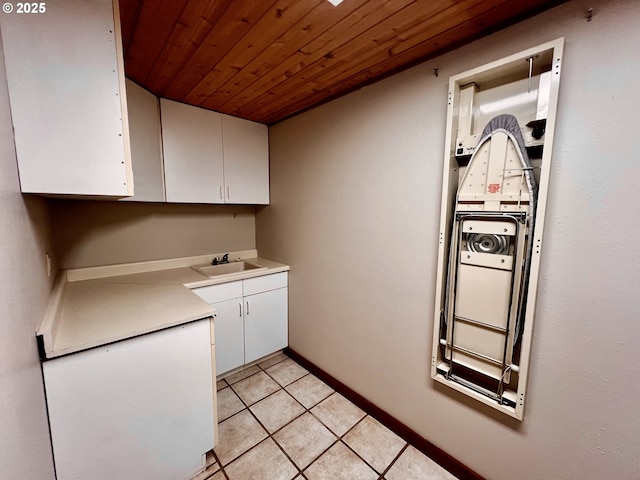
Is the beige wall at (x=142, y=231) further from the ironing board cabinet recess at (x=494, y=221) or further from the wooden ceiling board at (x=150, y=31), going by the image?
the ironing board cabinet recess at (x=494, y=221)

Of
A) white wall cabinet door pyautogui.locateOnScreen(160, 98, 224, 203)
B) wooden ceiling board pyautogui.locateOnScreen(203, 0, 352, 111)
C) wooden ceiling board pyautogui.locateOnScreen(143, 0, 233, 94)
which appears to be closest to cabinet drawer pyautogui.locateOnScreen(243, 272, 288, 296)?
white wall cabinet door pyautogui.locateOnScreen(160, 98, 224, 203)

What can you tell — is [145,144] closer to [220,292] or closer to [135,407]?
[220,292]

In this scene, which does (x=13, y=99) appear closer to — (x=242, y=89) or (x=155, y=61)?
(x=155, y=61)

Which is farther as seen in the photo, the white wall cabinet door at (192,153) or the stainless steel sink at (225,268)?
the stainless steel sink at (225,268)

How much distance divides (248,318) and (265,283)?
0.33 metres

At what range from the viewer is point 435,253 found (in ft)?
4.69

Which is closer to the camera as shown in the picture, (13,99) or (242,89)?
(13,99)

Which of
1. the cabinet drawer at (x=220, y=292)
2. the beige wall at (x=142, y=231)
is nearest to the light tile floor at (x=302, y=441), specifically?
the cabinet drawer at (x=220, y=292)

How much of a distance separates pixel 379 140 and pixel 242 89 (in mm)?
1025

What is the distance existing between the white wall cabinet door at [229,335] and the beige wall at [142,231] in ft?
2.43

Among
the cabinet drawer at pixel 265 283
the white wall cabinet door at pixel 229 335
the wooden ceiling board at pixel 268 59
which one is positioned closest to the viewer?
the wooden ceiling board at pixel 268 59

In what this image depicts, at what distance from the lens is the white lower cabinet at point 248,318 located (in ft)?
6.92

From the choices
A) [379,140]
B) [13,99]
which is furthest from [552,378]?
[13,99]

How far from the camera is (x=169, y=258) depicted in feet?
7.79
